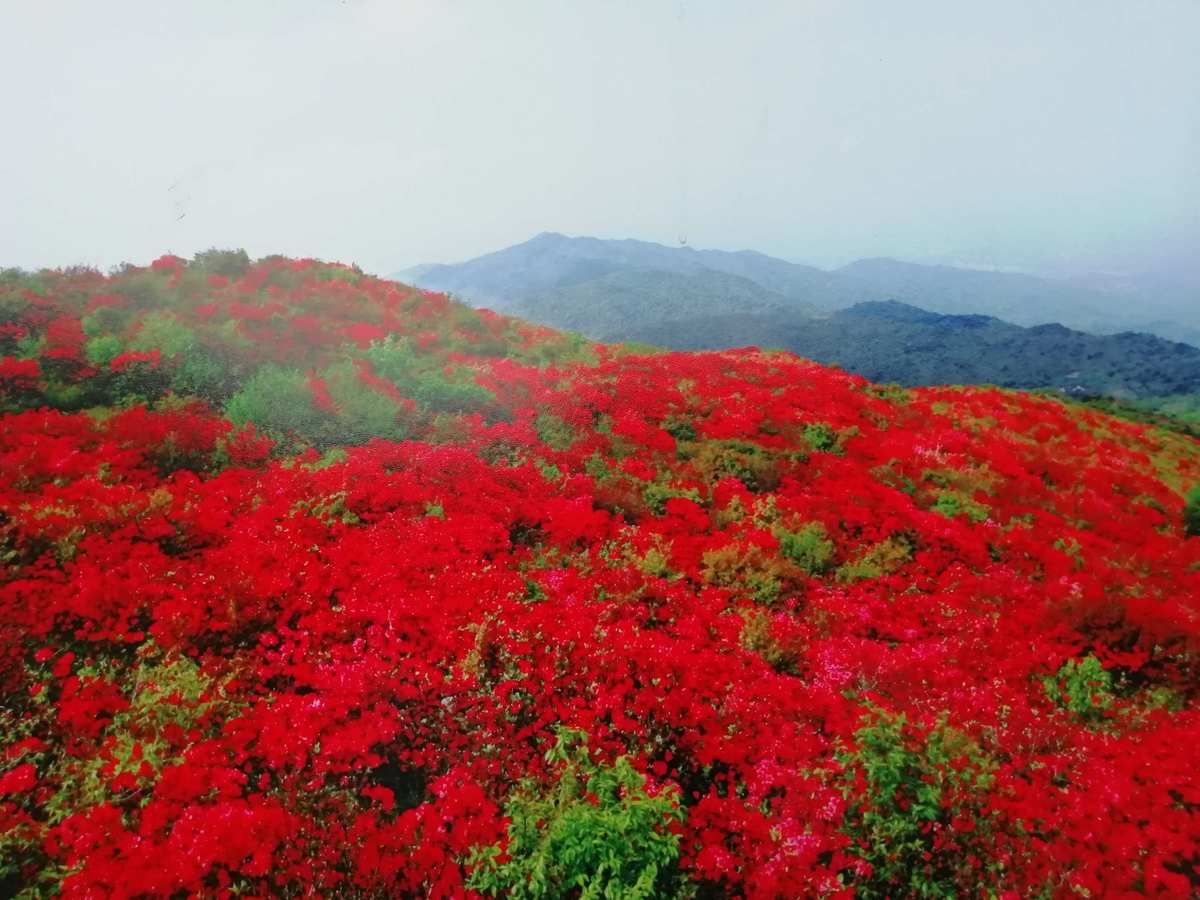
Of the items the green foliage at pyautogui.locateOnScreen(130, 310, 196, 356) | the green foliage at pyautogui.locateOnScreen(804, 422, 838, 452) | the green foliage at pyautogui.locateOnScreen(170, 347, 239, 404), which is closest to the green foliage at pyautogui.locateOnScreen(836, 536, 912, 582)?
the green foliage at pyautogui.locateOnScreen(804, 422, 838, 452)

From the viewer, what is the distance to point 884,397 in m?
23.7

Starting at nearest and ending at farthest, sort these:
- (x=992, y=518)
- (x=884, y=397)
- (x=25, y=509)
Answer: (x=25, y=509) → (x=992, y=518) → (x=884, y=397)

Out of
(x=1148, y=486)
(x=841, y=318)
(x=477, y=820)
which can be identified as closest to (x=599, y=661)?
(x=477, y=820)

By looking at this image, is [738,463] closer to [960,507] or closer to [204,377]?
[960,507]

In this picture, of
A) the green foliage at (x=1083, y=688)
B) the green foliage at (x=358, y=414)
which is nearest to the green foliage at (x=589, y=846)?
the green foliage at (x=1083, y=688)

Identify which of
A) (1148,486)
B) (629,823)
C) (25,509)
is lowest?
(1148,486)

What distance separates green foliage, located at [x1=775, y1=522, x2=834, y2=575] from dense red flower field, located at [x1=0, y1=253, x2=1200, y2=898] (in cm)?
6

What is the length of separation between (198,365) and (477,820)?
40.6 feet

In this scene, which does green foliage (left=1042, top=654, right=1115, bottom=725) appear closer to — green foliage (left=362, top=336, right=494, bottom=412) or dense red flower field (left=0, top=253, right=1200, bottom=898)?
dense red flower field (left=0, top=253, right=1200, bottom=898)

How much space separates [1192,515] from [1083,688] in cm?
1090

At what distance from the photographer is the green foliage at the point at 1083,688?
7500 mm

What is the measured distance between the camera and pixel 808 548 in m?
11.0

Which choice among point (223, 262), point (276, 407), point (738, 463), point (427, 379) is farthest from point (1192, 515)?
point (223, 262)

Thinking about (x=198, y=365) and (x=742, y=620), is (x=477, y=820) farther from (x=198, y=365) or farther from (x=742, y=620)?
(x=198, y=365)
